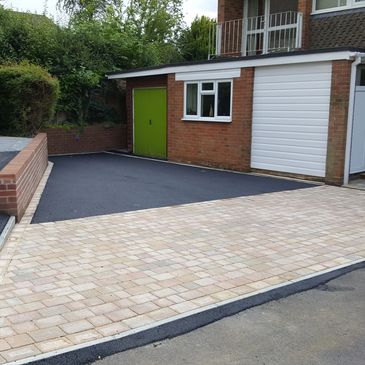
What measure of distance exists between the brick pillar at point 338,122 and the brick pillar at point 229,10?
24.7 ft

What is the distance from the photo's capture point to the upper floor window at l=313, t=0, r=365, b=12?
13.6 m

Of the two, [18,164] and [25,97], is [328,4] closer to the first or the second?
[25,97]

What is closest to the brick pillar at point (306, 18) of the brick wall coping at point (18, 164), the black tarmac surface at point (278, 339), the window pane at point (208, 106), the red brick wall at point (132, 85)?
the window pane at point (208, 106)

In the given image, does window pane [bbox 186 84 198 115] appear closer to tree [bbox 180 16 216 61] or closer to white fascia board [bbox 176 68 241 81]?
white fascia board [bbox 176 68 241 81]

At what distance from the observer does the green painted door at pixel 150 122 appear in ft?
52.5

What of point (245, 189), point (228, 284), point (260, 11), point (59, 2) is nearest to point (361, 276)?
point (228, 284)

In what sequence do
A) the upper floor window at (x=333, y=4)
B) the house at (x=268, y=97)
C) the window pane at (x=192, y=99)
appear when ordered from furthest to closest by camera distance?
the window pane at (x=192, y=99)
the upper floor window at (x=333, y=4)
the house at (x=268, y=97)

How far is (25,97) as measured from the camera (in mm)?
13141

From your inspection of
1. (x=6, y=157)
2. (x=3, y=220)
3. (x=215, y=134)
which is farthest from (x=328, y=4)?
(x=3, y=220)

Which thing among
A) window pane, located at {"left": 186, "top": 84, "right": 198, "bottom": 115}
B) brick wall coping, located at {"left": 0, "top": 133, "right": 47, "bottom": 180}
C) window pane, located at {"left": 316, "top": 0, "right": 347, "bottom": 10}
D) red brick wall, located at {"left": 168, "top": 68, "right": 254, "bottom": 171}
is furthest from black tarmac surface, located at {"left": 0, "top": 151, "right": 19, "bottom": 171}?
window pane, located at {"left": 316, "top": 0, "right": 347, "bottom": 10}

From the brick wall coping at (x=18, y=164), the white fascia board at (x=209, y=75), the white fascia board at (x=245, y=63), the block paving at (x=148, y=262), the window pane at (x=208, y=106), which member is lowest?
the block paving at (x=148, y=262)

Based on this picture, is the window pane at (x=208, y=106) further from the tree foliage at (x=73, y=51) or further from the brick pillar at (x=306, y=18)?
the tree foliage at (x=73, y=51)

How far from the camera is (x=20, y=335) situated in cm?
363

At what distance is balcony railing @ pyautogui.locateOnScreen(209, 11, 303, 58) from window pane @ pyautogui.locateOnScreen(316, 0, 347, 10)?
88cm
